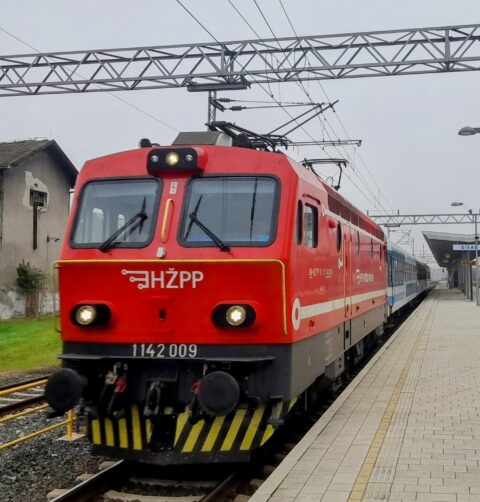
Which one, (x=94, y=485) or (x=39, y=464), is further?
(x=39, y=464)

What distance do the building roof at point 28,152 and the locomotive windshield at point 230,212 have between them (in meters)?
21.3

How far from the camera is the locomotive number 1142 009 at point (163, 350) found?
19.9 ft

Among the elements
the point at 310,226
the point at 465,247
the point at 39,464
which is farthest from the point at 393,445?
the point at 465,247

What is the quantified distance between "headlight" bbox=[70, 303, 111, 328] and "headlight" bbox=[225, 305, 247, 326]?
1174mm

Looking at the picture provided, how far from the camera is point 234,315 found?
5.99m

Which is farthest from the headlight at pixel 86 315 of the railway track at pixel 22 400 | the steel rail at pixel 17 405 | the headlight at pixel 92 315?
the steel rail at pixel 17 405

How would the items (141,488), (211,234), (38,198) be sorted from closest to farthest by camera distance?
(211,234)
(141,488)
(38,198)

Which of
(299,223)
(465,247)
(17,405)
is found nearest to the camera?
(299,223)

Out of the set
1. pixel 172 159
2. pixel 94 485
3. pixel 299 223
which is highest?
pixel 172 159

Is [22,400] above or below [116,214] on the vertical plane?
below

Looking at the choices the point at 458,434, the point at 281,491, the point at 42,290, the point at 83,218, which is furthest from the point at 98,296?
the point at 42,290

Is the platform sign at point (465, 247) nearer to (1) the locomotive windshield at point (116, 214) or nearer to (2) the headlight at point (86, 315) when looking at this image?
(1) the locomotive windshield at point (116, 214)

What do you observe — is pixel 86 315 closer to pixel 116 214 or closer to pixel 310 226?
pixel 116 214

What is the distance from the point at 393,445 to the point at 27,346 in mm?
13550
